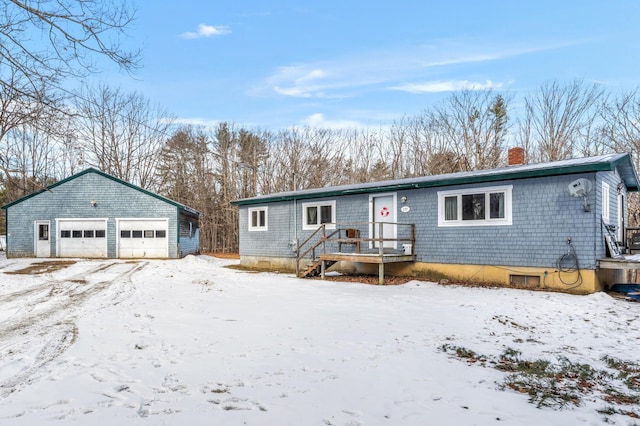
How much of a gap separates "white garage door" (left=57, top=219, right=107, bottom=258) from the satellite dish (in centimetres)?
2212

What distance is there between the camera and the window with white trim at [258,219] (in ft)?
54.9

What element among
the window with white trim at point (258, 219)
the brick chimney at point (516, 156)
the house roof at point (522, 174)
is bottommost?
the window with white trim at point (258, 219)

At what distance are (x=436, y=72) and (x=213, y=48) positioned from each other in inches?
501

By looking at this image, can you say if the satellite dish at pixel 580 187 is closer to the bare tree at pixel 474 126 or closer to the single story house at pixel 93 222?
the bare tree at pixel 474 126

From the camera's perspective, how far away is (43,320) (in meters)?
6.61

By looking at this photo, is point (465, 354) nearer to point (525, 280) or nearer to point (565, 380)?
point (565, 380)

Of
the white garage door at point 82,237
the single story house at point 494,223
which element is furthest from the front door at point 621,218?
the white garage door at point 82,237

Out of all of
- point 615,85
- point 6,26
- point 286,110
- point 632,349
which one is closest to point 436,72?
point 615,85

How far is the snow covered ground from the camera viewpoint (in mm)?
3170

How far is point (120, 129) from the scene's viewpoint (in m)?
32.7

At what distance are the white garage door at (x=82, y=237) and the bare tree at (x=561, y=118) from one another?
27797 millimetres

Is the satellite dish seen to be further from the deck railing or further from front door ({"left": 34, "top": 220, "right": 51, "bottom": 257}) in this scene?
front door ({"left": 34, "top": 220, "right": 51, "bottom": 257})

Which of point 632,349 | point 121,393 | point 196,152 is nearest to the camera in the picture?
point 121,393

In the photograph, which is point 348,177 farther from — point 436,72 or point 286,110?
point 436,72
